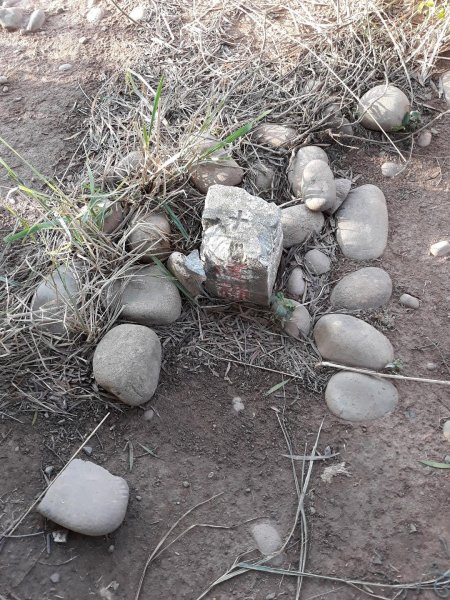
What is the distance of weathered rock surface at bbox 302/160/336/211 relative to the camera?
237cm

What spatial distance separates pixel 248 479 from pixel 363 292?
77 centimetres

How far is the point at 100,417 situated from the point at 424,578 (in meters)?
1.04

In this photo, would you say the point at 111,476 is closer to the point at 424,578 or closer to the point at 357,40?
the point at 424,578

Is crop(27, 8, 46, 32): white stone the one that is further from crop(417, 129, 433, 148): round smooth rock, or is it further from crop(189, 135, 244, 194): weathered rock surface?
crop(417, 129, 433, 148): round smooth rock

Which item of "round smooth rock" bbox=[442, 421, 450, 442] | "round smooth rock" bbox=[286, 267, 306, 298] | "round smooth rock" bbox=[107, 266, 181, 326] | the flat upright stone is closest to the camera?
A: "round smooth rock" bbox=[442, 421, 450, 442]

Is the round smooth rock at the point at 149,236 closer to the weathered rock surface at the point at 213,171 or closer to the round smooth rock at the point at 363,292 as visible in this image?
the weathered rock surface at the point at 213,171

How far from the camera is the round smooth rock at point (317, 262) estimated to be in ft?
7.62

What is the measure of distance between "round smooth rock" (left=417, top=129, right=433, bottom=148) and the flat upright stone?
2.95ft

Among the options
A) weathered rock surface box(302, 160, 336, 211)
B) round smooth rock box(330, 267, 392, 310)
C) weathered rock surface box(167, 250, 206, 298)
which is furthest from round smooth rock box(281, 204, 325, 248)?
weathered rock surface box(167, 250, 206, 298)

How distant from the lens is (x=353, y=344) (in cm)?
207

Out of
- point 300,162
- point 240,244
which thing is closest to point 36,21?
point 300,162

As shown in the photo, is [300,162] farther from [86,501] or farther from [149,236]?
[86,501]

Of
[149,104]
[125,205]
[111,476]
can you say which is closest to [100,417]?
[111,476]

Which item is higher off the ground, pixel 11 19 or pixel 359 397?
pixel 11 19
